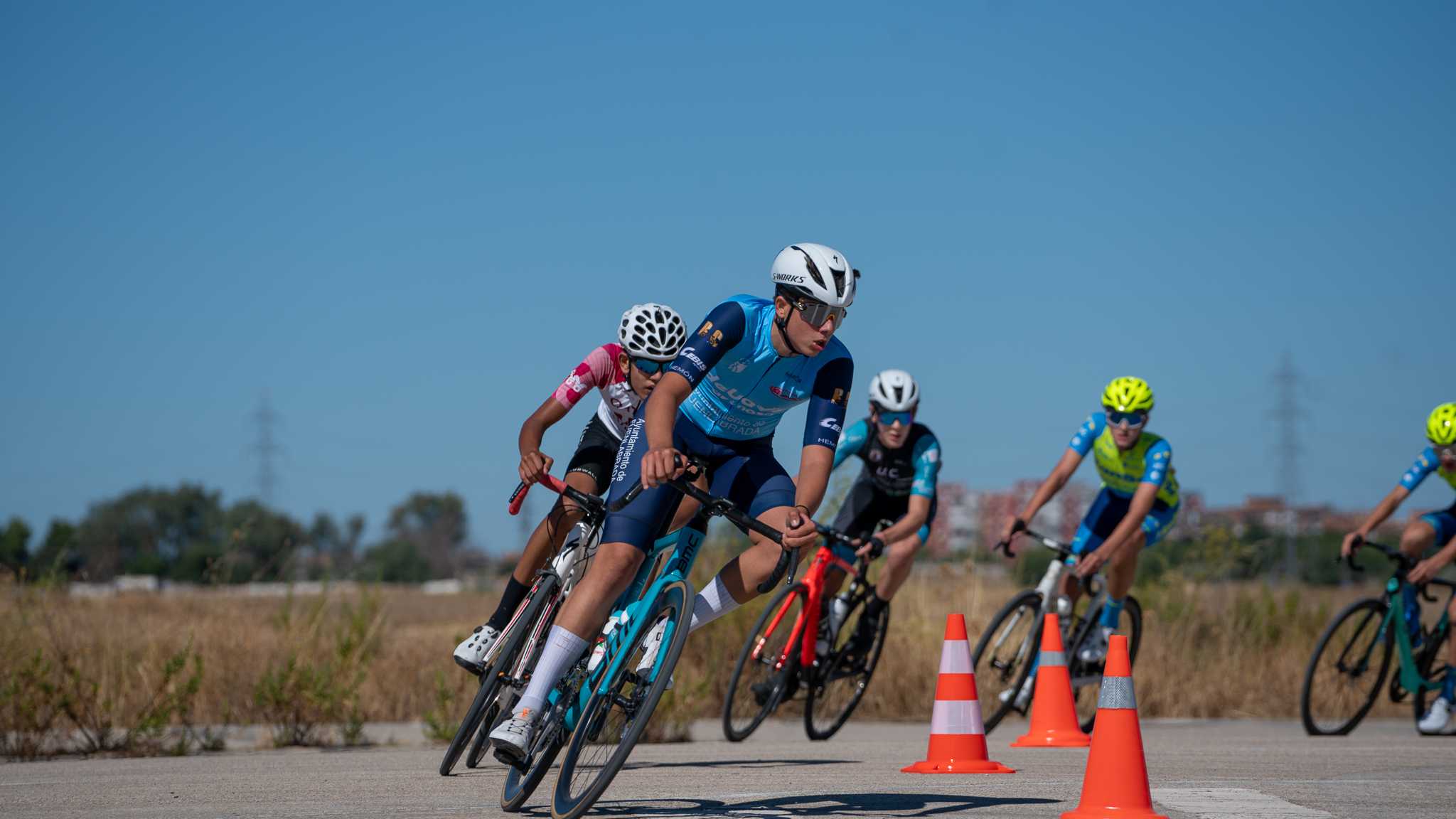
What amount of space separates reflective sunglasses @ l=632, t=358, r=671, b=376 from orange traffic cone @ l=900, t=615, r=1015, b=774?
198 cm

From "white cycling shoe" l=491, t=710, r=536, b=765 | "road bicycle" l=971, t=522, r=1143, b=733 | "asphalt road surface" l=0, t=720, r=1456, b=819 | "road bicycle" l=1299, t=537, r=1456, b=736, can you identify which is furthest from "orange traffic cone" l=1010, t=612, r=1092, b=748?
"white cycling shoe" l=491, t=710, r=536, b=765

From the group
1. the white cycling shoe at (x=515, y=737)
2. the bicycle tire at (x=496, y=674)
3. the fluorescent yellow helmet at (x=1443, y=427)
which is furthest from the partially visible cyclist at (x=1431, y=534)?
the white cycling shoe at (x=515, y=737)

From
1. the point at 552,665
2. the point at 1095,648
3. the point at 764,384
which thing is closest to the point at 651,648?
the point at 552,665

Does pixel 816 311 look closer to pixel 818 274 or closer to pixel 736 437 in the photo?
pixel 818 274

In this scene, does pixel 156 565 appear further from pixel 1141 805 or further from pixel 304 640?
pixel 1141 805

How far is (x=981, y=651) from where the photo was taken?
35.1 ft

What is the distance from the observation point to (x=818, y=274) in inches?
247

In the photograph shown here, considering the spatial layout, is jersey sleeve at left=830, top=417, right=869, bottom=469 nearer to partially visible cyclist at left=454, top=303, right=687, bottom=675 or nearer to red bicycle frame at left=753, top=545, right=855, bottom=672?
red bicycle frame at left=753, top=545, right=855, bottom=672

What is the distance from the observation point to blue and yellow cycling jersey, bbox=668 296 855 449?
Answer: 6.57m

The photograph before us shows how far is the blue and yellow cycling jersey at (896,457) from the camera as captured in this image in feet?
37.0

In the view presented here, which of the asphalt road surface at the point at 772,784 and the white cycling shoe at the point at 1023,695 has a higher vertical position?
the white cycling shoe at the point at 1023,695

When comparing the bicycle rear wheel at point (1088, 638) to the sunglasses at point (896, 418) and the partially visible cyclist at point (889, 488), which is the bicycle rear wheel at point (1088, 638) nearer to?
the partially visible cyclist at point (889, 488)

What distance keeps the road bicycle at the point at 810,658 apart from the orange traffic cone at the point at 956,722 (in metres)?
2.18

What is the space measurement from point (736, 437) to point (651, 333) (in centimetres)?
117
